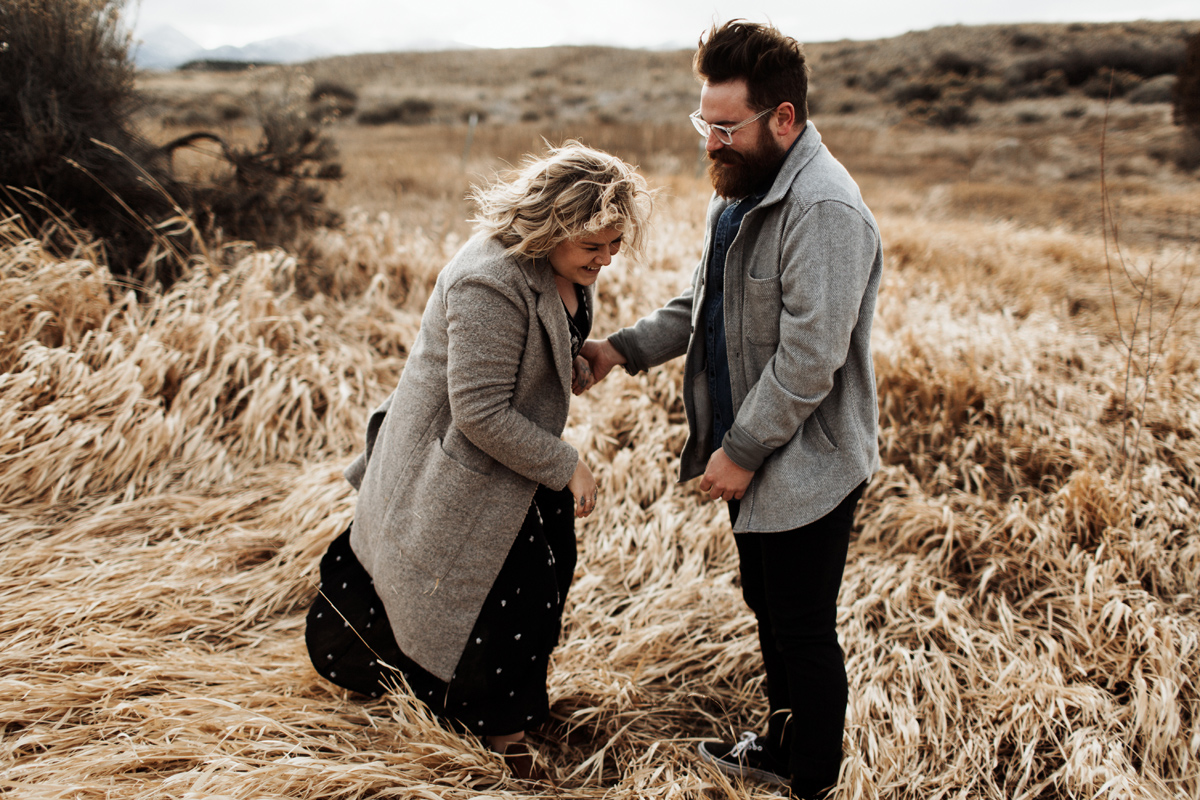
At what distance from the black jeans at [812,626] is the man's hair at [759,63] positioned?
957 millimetres

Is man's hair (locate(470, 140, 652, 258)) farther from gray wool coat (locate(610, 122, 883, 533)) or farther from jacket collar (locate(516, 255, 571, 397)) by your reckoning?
gray wool coat (locate(610, 122, 883, 533))

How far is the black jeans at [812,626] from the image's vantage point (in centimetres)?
160

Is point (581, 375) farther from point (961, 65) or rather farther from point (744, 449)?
point (961, 65)

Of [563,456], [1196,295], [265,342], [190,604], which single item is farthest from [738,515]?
[1196,295]

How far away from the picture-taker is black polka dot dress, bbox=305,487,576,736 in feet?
5.76

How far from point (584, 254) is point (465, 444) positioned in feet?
1.75

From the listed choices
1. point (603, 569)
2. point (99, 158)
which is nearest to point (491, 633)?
point (603, 569)

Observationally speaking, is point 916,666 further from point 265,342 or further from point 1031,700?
point 265,342

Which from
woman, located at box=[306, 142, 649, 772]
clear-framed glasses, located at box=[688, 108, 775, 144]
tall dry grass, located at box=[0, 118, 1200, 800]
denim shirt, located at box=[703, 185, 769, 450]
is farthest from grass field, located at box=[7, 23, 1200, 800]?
clear-framed glasses, located at box=[688, 108, 775, 144]

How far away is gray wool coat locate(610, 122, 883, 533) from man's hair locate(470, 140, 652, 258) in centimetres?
27

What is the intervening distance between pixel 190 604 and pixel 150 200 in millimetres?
2786

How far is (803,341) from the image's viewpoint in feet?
4.62

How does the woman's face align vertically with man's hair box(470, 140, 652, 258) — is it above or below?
below

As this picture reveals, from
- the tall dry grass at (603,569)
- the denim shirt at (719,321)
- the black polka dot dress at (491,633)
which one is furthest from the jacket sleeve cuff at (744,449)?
the tall dry grass at (603,569)
